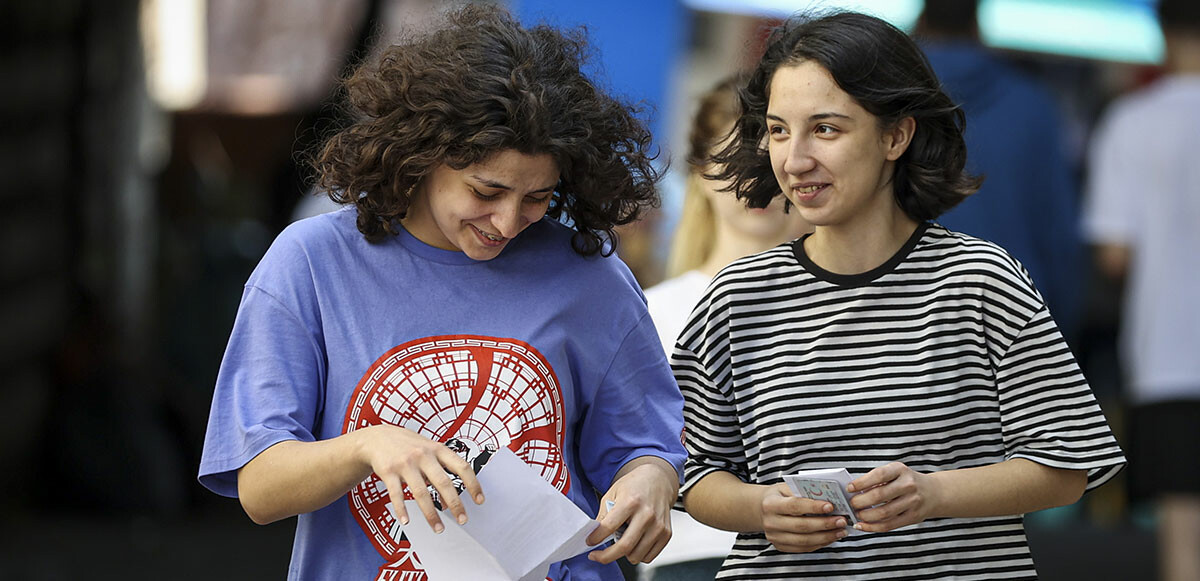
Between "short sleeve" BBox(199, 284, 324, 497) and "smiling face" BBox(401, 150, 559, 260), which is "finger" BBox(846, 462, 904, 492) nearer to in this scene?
"smiling face" BBox(401, 150, 559, 260)

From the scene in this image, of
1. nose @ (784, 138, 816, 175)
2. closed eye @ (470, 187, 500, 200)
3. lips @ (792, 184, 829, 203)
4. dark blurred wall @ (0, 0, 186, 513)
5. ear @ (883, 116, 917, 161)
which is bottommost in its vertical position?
dark blurred wall @ (0, 0, 186, 513)

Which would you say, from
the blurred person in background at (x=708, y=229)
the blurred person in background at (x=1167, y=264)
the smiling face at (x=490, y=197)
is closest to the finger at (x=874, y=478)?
the smiling face at (x=490, y=197)

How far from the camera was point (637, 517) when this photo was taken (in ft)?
6.86

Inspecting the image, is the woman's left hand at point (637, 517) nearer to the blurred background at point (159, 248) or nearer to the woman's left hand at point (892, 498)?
the woman's left hand at point (892, 498)

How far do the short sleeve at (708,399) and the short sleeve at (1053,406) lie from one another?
1.38 feet

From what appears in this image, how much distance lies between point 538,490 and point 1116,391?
606 centimetres

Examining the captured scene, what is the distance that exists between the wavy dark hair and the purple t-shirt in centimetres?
43

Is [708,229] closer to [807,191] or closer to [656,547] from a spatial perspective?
[807,191]

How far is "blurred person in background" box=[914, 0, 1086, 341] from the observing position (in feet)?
13.4

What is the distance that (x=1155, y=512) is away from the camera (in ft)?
24.0

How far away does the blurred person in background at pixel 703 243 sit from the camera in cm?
284

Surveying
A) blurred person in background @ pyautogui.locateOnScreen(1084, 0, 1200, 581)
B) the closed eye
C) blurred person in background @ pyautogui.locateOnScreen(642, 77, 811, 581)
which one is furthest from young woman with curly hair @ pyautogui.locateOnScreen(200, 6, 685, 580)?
blurred person in background @ pyautogui.locateOnScreen(1084, 0, 1200, 581)

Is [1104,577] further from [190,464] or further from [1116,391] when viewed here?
[190,464]

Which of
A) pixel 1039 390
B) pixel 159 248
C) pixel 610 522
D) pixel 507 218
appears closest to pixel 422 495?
pixel 610 522
